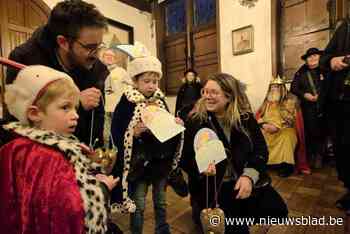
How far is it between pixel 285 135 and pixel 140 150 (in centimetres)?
202

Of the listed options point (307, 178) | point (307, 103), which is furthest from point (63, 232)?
point (307, 103)

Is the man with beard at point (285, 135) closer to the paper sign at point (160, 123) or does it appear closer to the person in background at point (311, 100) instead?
Answer: the person in background at point (311, 100)

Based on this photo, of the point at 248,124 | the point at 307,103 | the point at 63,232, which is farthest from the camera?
the point at 307,103

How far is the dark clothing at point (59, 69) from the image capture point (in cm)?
91

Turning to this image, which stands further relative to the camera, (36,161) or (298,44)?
(298,44)

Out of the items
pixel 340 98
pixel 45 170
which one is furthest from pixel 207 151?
pixel 340 98

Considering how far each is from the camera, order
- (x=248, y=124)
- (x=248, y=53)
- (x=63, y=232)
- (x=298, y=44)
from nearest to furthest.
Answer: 1. (x=63, y=232)
2. (x=248, y=124)
3. (x=298, y=44)
4. (x=248, y=53)

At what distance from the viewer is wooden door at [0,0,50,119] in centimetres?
264

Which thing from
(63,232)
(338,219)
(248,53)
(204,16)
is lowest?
(338,219)

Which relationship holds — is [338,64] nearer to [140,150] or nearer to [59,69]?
[140,150]

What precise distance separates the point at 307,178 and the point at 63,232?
8.32ft

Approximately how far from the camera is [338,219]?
1.57m

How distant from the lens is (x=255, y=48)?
11.4ft

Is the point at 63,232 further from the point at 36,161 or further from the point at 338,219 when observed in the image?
the point at 338,219
